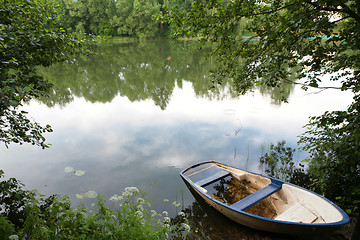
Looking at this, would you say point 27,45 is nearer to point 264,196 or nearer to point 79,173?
point 79,173

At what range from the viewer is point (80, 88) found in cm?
1562

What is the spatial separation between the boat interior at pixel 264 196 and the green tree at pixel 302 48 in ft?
2.15

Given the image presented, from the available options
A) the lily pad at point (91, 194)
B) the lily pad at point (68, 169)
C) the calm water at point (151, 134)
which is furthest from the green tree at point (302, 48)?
the lily pad at point (68, 169)

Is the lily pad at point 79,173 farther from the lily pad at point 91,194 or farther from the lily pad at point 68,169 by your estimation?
the lily pad at point 91,194

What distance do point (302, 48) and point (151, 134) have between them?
23.8 feet

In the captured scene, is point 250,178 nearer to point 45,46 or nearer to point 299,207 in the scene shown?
point 299,207

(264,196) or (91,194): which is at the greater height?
(264,196)

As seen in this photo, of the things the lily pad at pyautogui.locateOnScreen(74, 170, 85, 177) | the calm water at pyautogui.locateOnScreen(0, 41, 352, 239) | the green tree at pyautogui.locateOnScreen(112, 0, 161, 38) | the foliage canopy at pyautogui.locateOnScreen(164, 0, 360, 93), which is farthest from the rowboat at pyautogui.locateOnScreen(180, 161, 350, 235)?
the green tree at pyautogui.locateOnScreen(112, 0, 161, 38)

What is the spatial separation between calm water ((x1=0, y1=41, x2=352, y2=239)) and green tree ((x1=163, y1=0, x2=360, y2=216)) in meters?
0.85

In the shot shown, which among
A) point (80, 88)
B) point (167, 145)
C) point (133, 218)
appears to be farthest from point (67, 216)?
point (80, 88)

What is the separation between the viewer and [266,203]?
5.20 meters

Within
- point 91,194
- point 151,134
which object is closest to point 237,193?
point 91,194

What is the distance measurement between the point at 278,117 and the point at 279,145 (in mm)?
3003

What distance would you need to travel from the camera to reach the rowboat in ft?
12.9
